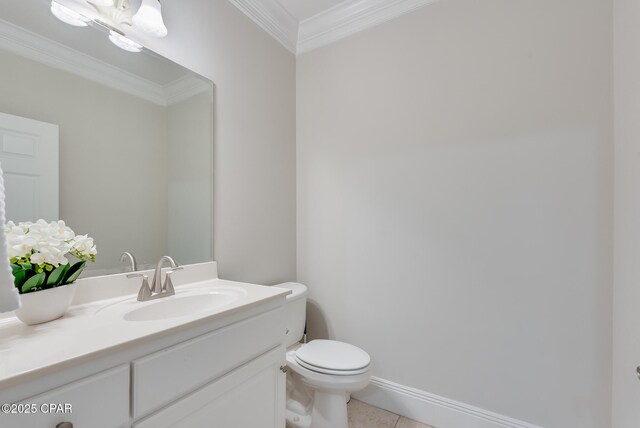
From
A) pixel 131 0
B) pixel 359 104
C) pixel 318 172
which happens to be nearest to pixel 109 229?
pixel 131 0

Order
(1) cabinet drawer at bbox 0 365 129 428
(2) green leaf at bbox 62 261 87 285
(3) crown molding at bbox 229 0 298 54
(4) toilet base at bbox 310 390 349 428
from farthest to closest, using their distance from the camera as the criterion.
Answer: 1. (3) crown molding at bbox 229 0 298 54
2. (4) toilet base at bbox 310 390 349 428
3. (2) green leaf at bbox 62 261 87 285
4. (1) cabinet drawer at bbox 0 365 129 428

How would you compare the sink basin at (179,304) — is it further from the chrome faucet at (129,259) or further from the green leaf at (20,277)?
the green leaf at (20,277)

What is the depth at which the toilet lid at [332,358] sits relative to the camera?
1.36 m

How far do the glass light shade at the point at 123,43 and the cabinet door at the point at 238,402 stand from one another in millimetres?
1369

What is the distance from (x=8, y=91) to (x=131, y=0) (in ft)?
2.07

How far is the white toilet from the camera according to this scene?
136 centimetres

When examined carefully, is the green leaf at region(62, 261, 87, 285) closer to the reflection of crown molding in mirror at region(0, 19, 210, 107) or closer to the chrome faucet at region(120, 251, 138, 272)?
the chrome faucet at region(120, 251, 138, 272)

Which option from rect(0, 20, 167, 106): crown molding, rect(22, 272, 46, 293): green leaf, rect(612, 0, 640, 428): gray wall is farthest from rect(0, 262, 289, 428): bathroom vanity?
rect(612, 0, 640, 428): gray wall

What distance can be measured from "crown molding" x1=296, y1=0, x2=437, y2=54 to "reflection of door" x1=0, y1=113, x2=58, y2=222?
1673 millimetres

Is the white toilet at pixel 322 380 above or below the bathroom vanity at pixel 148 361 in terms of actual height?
below

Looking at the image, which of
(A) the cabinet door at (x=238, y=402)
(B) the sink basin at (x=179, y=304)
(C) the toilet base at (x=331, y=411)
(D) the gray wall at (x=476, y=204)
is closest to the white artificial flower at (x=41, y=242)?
(B) the sink basin at (x=179, y=304)

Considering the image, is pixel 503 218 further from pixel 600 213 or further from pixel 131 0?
pixel 131 0

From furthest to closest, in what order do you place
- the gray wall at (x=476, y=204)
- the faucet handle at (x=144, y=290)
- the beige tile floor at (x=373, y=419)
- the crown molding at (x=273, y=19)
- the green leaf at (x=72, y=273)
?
the crown molding at (x=273, y=19) < the beige tile floor at (x=373, y=419) < the gray wall at (x=476, y=204) < the faucet handle at (x=144, y=290) < the green leaf at (x=72, y=273)

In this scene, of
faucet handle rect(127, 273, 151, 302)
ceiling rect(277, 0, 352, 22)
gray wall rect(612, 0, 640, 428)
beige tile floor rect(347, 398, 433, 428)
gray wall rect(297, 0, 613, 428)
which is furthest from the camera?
ceiling rect(277, 0, 352, 22)
